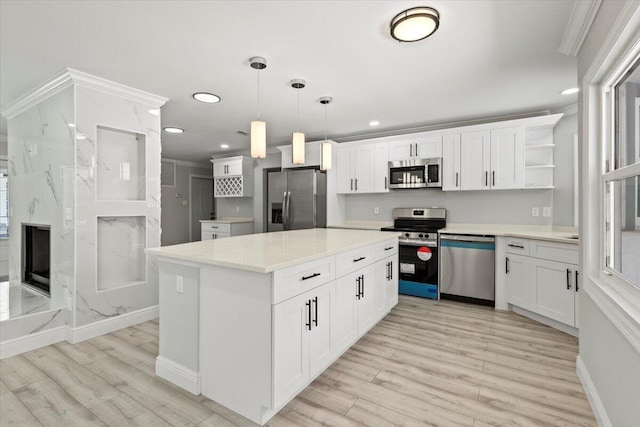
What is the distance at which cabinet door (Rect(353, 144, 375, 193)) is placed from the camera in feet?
15.8

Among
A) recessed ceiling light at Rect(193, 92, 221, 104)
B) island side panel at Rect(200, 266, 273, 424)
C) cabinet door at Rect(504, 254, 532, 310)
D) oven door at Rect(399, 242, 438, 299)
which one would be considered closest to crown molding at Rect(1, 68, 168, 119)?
recessed ceiling light at Rect(193, 92, 221, 104)

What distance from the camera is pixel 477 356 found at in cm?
245

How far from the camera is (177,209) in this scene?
7848mm

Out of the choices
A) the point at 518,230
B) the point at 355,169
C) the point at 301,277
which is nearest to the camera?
the point at 301,277

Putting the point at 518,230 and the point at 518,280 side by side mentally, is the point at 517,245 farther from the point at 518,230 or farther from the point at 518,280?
the point at 518,230

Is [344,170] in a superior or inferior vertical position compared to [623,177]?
superior

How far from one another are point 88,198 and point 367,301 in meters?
2.76

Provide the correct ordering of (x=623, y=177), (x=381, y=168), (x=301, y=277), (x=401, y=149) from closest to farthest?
1. (x=623, y=177)
2. (x=301, y=277)
3. (x=401, y=149)
4. (x=381, y=168)

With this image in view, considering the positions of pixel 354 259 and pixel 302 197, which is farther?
pixel 302 197

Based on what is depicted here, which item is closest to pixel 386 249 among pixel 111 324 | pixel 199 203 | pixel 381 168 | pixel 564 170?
pixel 381 168

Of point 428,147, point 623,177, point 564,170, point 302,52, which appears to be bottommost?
point 623,177

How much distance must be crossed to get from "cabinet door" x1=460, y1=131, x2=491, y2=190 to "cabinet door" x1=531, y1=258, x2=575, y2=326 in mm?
1241

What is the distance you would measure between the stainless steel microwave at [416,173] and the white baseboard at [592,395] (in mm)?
2611

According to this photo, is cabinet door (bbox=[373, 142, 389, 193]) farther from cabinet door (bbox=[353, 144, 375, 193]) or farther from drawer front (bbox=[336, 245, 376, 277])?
drawer front (bbox=[336, 245, 376, 277])
